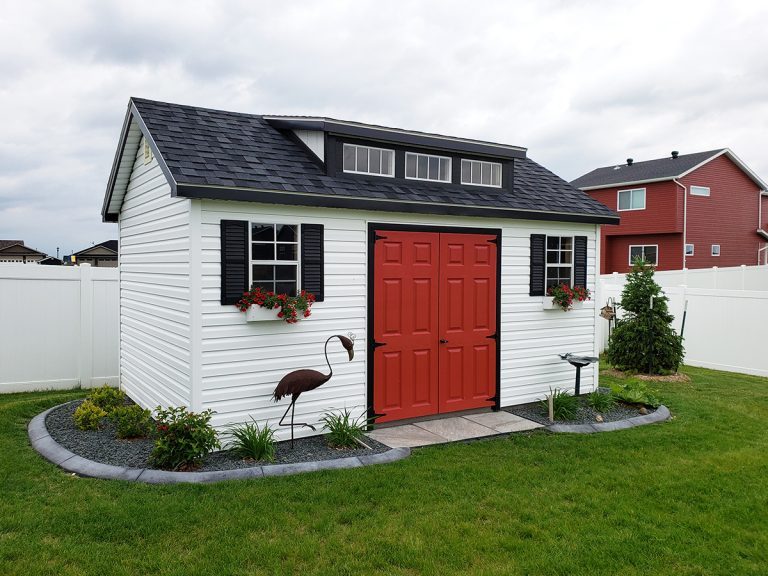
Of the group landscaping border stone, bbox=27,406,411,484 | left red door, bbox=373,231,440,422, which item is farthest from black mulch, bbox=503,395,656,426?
landscaping border stone, bbox=27,406,411,484

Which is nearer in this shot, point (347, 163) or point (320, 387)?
point (320, 387)

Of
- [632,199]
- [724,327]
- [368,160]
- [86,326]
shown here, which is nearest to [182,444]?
[368,160]

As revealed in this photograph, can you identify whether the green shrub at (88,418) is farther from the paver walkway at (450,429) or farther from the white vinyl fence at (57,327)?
the paver walkway at (450,429)

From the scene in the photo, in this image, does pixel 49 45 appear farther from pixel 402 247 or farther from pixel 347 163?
pixel 402 247

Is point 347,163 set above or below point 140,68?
below

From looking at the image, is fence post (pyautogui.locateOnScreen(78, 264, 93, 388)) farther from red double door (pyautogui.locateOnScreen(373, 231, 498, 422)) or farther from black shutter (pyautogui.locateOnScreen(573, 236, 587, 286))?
black shutter (pyautogui.locateOnScreen(573, 236, 587, 286))

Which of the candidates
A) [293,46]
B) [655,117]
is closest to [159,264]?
[293,46]

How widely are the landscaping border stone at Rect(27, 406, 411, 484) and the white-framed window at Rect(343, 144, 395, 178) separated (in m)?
3.43

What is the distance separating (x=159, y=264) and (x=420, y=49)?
23.4 ft

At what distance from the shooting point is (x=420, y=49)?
11305 mm

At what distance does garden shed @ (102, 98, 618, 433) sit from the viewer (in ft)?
19.4

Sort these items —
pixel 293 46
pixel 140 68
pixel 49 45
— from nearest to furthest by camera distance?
pixel 49 45 → pixel 140 68 → pixel 293 46

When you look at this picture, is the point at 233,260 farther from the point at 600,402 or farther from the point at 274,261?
the point at 600,402

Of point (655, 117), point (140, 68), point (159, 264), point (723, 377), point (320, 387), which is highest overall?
point (655, 117)
